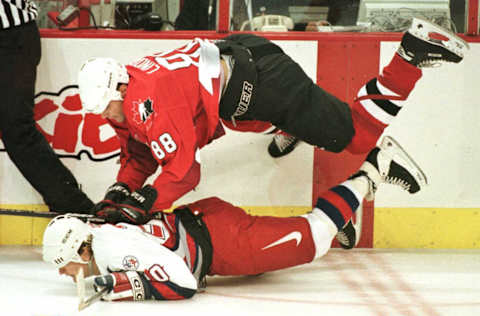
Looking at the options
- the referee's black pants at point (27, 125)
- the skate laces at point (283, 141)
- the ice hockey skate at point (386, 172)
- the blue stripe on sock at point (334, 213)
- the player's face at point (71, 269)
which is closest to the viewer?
the player's face at point (71, 269)

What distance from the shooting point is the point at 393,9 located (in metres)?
4.04

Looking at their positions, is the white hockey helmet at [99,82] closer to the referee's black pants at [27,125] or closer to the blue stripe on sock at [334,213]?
the referee's black pants at [27,125]

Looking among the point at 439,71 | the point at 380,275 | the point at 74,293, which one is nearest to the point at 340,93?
the point at 439,71

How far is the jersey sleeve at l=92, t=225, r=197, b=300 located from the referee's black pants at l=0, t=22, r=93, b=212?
0.97 meters

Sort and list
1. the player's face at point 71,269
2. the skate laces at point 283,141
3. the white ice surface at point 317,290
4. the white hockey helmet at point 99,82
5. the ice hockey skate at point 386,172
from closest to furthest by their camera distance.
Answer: the white ice surface at point 317,290
the player's face at point 71,269
the white hockey helmet at point 99,82
the ice hockey skate at point 386,172
the skate laces at point 283,141

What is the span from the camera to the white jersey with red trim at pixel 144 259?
2.88 metres

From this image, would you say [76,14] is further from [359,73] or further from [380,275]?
[380,275]

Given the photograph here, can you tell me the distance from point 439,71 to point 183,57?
148cm

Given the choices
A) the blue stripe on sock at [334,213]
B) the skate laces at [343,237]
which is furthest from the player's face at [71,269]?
the skate laces at [343,237]

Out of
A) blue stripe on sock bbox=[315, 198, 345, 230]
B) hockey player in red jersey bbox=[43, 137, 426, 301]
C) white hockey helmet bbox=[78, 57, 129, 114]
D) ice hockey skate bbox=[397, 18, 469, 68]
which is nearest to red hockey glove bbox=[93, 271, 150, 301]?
hockey player in red jersey bbox=[43, 137, 426, 301]

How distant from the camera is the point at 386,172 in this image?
3438 millimetres

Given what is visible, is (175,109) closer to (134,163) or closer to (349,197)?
(134,163)

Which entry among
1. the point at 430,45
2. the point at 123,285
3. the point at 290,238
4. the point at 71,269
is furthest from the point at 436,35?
the point at 71,269

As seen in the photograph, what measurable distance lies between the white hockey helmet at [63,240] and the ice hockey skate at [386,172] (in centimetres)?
121
